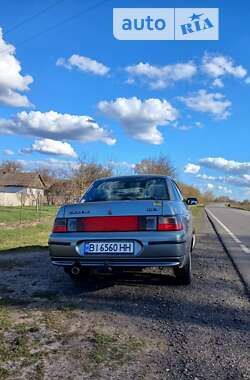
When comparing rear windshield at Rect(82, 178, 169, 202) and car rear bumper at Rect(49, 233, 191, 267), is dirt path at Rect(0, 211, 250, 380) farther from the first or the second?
rear windshield at Rect(82, 178, 169, 202)

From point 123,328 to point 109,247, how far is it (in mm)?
1189

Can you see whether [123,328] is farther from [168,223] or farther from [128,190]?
[128,190]

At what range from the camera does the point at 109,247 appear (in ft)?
15.8

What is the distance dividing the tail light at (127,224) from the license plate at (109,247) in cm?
16

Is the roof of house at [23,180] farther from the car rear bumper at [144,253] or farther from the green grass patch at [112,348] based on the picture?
the green grass patch at [112,348]

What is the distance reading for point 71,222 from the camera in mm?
5066

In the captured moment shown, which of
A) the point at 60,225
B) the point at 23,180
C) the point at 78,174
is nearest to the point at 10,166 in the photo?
the point at 23,180

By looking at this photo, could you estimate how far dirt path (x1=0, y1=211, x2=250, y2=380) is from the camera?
2957mm

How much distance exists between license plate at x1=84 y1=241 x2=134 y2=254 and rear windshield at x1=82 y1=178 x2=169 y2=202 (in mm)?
1019

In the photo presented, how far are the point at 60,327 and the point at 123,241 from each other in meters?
1.34

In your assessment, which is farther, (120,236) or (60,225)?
(60,225)

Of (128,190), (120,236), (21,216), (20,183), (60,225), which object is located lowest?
(21,216)

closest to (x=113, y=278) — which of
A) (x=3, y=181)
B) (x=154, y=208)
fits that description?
(x=154, y=208)

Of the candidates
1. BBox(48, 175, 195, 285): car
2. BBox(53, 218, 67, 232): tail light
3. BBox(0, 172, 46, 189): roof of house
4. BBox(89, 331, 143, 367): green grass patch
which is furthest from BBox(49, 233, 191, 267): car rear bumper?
BBox(0, 172, 46, 189): roof of house
